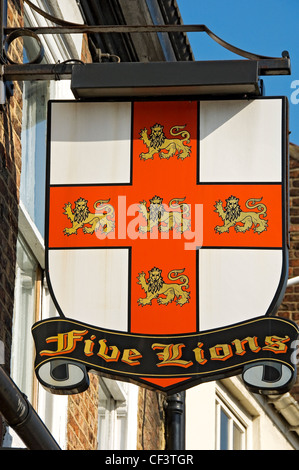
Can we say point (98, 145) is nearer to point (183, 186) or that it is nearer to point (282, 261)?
point (183, 186)

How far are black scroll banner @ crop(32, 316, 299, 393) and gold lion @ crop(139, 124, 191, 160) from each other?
1078 millimetres

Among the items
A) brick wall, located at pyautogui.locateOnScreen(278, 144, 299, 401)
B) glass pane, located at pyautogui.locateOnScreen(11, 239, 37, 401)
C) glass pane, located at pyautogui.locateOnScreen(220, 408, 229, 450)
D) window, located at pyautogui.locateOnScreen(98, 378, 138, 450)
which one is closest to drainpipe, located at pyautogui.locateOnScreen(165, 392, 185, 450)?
window, located at pyautogui.locateOnScreen(98, 378, 138, 450)

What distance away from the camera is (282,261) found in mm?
7516

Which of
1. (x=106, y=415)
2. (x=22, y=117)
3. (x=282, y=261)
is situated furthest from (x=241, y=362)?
(x=106, y=415)

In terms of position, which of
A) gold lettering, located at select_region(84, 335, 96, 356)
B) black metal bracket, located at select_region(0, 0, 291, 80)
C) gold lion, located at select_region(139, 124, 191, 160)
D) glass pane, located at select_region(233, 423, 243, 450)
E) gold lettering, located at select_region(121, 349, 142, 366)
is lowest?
glass pane, located at select_region(233, 423, 243, 450)

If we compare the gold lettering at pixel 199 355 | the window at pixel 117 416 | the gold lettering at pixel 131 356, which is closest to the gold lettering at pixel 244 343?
the gold lettering at pixel 199 355

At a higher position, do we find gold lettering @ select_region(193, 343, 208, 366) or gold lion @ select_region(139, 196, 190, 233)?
gold lion @ select_region(139, 196, 190, 233)

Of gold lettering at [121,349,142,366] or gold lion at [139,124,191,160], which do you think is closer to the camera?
gold lettering at [121,349,142,366]

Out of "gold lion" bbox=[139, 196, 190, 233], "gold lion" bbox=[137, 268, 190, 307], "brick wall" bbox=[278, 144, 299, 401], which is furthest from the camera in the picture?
"brick wall" bbox=[278, 144, 299, 401]

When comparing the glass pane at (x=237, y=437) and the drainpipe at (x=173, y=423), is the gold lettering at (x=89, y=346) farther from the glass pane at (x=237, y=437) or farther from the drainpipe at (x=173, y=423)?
the glass pane at (x=237, y=437)

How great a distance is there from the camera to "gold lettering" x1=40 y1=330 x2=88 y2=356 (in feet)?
23.9

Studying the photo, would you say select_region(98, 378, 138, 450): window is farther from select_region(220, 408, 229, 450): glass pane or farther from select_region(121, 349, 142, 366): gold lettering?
select_region(121, 349, 142, 366): gold lettering

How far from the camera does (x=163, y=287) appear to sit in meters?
7.53

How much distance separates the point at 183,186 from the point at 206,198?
0.16m
